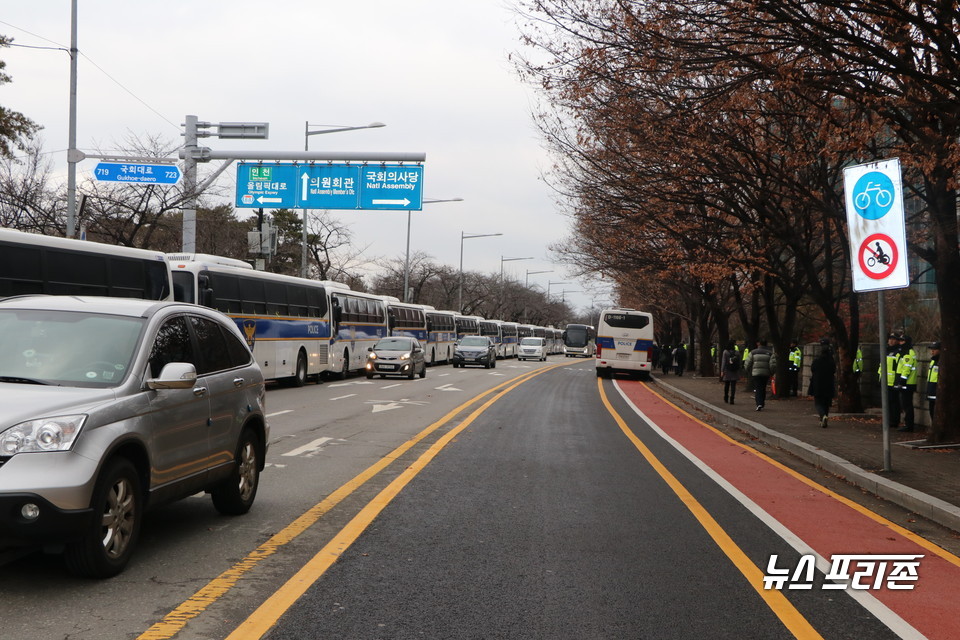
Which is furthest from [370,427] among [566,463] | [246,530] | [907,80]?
[907,80]

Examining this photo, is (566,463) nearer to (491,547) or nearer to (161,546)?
(491,547)

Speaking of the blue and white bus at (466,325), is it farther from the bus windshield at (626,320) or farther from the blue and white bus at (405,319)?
the bus windshield at (626,320)

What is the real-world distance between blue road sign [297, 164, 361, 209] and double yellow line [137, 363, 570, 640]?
2009 centimetres

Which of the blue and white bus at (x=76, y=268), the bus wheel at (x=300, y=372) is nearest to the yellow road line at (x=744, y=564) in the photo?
the blue and white bus at (x=76, y=268)

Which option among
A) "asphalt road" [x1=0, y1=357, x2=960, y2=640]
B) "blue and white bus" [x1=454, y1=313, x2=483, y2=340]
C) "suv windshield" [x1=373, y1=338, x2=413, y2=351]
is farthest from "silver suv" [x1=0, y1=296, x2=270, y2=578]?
"blue and white bus" [x1=454, y1=313, x2=483, y2=340]

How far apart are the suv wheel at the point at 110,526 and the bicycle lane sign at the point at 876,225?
864 centimetres

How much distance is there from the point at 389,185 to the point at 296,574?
985 inches

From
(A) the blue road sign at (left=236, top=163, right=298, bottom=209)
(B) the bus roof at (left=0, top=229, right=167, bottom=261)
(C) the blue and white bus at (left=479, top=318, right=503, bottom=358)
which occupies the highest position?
(A) the blue road sign at (left=236, top=163, right=298, bottom=209)

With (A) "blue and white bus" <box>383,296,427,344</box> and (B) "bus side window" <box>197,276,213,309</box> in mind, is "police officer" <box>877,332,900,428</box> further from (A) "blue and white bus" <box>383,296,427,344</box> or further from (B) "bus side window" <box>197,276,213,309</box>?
(A) "blue and white bus" <box>383,296,427,344</box>

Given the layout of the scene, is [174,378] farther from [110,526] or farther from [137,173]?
[137,173]

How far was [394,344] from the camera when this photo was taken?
112 feet

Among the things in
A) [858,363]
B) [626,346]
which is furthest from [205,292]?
[626,346]

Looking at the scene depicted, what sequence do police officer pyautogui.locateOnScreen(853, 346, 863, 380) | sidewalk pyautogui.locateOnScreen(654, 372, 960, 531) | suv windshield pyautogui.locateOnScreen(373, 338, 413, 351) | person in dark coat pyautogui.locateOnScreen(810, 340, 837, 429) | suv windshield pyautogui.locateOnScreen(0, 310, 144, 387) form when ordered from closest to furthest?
suv windshield pyautogui.locateOnScreen(0, 310, 144, 387) → sidewalk pyautogui.locateOnScreen(654, 372, 960, 531) → person in dark coat pyautogui.locateOnScreen(810, 340, 837, 429) → police officer pyautogui.locateOnScreen(853, 346, 863, 380) → suv windshield pyautogui.locateOnScreen(373, 338, 413, 351)

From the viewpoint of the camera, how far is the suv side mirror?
19.2ft
